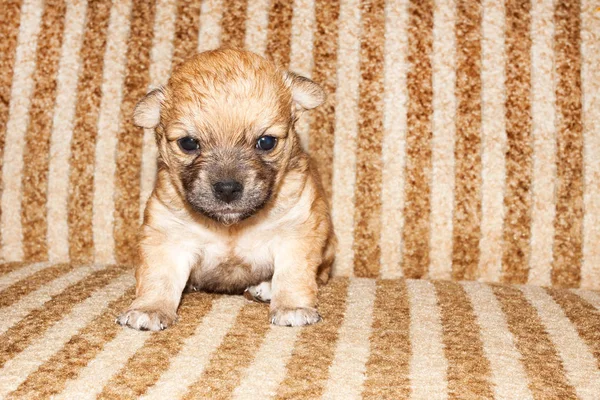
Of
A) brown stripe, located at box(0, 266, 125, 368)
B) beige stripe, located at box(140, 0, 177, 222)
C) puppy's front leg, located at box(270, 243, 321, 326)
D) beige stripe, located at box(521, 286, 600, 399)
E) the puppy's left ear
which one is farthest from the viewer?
beige stripe, located at box(140, 0, 177, 222)

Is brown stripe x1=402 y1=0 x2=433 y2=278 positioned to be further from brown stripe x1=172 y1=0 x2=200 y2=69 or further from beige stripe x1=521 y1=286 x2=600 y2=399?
brown stripe x1=172 y1=0 x2=200 y2=69

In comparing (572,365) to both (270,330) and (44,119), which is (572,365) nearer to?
(270,330)

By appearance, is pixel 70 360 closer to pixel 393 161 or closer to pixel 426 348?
pixel 426 348

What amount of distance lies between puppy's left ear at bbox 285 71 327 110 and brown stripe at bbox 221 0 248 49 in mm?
637

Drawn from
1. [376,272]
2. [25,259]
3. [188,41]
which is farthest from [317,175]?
[25,259]

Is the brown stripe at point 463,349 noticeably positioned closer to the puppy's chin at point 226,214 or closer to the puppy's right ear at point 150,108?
the puppy's chin at point 226,214

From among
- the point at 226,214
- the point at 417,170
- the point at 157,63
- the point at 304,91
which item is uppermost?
the point at 157,63

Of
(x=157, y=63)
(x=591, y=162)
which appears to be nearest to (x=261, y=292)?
(x=157, y=63)

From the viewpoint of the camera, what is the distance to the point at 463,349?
6.68 feet

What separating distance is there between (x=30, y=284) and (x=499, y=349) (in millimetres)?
1548

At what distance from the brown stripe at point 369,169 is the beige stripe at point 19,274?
1.23 meters

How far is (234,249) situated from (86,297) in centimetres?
50

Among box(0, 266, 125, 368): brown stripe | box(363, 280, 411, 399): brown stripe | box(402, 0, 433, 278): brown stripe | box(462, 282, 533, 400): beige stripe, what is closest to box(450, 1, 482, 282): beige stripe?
box(402, 0, 433, 278): brown stripe

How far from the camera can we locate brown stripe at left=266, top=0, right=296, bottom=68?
3.25 meters
